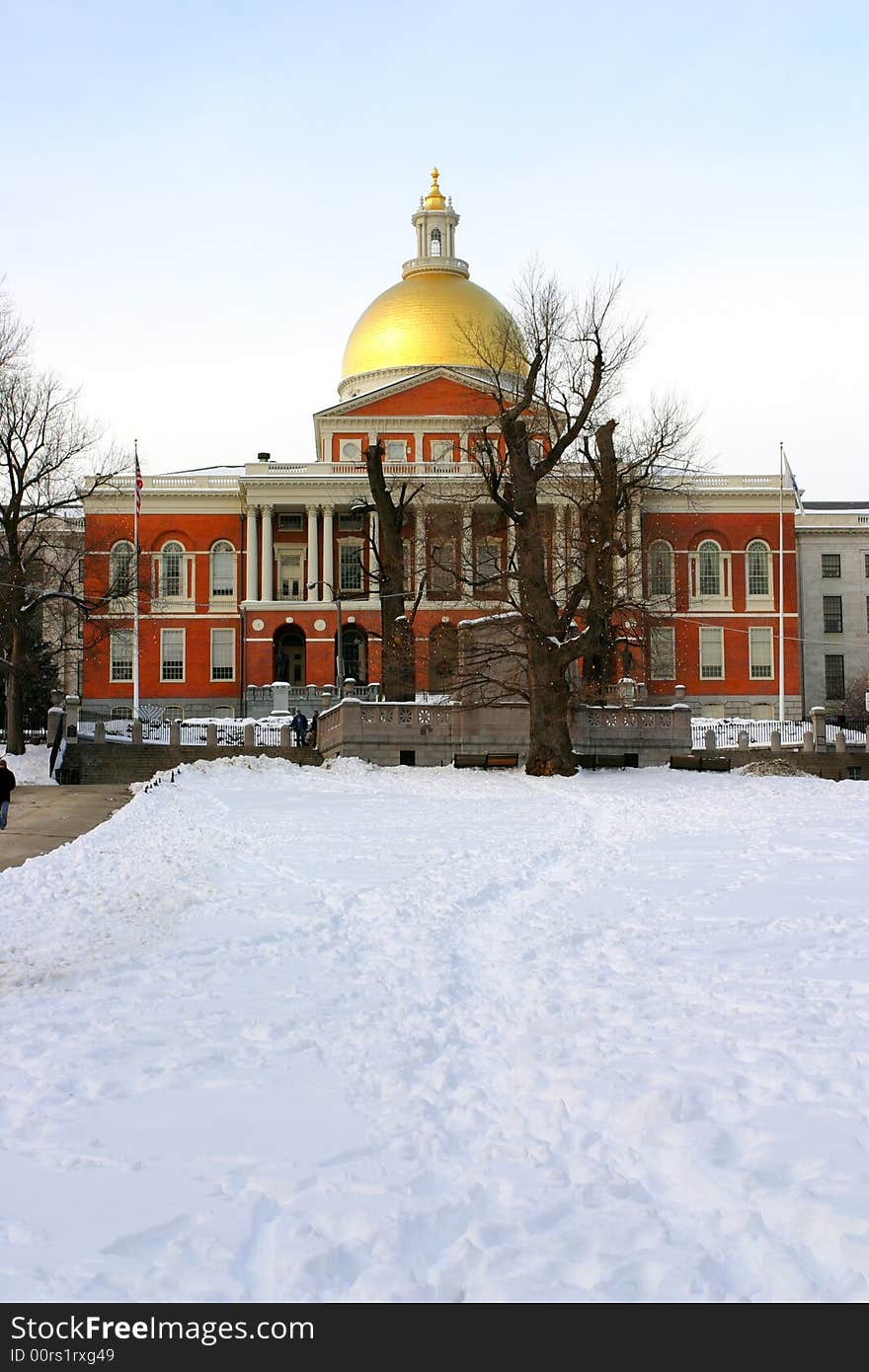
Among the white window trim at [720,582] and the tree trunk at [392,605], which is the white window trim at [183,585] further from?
the tree trunk at [392,605]

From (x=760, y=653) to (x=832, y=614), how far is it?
278 inches

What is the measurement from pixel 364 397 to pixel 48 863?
58.3m

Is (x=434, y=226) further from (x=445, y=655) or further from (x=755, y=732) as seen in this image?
(x=445, y=655)

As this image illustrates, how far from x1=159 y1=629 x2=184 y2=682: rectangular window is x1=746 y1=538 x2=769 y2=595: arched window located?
110 ft

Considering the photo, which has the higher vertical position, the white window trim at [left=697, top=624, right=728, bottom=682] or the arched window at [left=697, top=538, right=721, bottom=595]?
the arched window at [left=697, top=538, right=721, bottom=595]

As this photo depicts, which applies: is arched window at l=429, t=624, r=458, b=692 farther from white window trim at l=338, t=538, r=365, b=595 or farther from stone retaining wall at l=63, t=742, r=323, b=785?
white window trim at l=338, t=538, r=365, b=595

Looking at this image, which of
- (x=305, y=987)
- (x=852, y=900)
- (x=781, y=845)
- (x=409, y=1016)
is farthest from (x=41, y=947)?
(x=781, y=845)

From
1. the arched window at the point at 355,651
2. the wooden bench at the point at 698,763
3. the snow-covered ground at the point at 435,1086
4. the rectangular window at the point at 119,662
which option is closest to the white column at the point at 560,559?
the wooden bench at the point at 698,763

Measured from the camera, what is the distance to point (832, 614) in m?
74.0

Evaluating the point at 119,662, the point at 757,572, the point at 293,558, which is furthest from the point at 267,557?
the point at 757,572

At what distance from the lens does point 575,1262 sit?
4.04 metres

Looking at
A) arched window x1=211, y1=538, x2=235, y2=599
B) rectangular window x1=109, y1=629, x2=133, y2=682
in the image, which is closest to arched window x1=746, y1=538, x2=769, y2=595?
arched window x1=211, y1=538, x2=235, y2=599

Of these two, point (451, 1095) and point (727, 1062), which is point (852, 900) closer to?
point (727, 1062)

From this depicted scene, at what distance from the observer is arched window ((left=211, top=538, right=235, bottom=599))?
70500 millimetres
